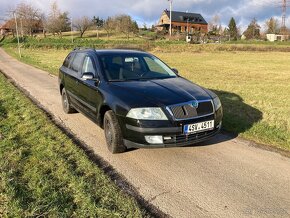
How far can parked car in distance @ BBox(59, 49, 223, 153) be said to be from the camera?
4.54 m

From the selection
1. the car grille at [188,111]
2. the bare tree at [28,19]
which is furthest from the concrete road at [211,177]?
the bare tree at [28,19]

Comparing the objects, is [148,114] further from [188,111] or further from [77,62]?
[77,62]

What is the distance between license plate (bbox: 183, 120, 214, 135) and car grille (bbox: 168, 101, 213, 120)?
→ 0.43 ft

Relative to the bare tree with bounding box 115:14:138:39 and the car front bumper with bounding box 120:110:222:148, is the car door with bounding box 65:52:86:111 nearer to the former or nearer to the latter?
the car front bumper with bounding box 120:110:222:148

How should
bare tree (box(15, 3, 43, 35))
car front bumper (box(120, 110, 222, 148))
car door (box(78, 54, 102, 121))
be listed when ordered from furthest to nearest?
bare tree (box(15, 3, 43, 35)), car door (box(78, 54, 102, 121)), car front bumper (box(120, 110, 222, 148))

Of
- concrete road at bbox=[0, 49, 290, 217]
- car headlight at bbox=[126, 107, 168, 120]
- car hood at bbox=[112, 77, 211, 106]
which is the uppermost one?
car hood at bbox=[112, 77, 211, 106]

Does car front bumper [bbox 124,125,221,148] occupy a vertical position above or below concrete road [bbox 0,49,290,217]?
A: above

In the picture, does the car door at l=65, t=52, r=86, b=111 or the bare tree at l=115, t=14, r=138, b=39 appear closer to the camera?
the car door at l=65, t=52, r=86, b=111

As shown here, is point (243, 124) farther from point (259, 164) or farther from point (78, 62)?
point (78, 62)

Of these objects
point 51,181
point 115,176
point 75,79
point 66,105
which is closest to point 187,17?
point 66,105

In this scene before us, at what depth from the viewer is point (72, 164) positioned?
4570 millimetres

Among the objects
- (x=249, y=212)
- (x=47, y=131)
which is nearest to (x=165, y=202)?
(x=249, y=212)

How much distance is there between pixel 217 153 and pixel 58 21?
74.8 meters

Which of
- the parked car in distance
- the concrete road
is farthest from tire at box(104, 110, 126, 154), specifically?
the concrete road
